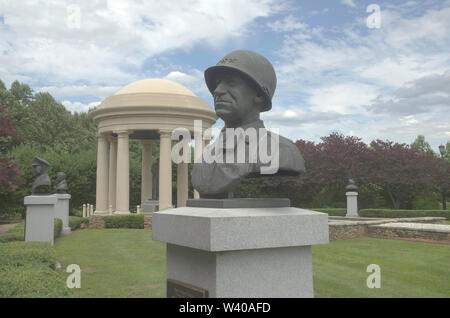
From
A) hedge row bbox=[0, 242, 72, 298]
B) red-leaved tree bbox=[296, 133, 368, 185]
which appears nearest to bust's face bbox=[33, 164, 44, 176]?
hedge row bbox=[0, 242, 72, 298]

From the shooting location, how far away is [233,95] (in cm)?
526

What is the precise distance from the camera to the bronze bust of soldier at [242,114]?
16.9ft

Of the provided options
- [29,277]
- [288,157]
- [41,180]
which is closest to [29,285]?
[29,277]

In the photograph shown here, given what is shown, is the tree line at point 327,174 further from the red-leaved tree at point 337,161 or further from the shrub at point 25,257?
the shrub at point 25,257

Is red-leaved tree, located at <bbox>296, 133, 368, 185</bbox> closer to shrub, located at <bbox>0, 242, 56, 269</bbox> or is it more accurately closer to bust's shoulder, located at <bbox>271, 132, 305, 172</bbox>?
shrub, located at <bbox>0, 242, 56, 269</bbox>

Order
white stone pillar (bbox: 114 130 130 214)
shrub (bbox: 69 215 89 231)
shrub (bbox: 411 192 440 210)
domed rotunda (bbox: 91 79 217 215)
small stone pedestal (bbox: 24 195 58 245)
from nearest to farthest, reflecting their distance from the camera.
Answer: small stone pedestal (bbox: 24 195 58 245) < shrub (bbox: 69 215 89 231) < domed rotunda (bbox: 91 79 217 215) < white stone pillar (bbox: 114 130 130 214) < shrub (bbox: 411 192 440 210)

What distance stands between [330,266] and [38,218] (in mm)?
10790

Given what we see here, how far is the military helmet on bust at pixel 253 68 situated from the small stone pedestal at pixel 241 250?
167 cm

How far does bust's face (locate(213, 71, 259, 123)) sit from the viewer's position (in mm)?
5254

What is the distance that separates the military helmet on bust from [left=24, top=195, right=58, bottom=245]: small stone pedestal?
11574 mm

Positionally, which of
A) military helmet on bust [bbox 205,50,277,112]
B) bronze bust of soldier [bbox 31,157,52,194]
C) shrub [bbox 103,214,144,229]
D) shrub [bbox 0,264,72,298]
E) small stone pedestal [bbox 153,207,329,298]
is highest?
military helmet on bust [bbox 205,50,277,112]

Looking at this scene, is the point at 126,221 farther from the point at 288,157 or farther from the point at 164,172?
the point at 288,157

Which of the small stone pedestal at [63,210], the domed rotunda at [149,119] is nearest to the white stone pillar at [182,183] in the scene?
the domed rotunda at [149,119]

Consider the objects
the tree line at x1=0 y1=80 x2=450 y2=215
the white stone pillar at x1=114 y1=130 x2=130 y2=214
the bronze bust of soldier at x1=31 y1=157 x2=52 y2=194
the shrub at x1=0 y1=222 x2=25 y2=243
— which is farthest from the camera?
the tree line at x1=0 y1=80 x2=450 y2=215
